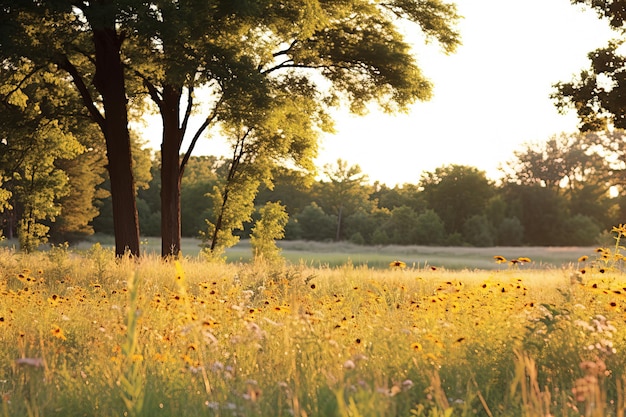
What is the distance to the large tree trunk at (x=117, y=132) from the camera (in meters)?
16.0

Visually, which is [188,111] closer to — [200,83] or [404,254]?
[200,83]

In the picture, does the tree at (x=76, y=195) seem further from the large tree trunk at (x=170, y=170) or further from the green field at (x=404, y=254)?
the large tree trunk at (x=170, y=170)

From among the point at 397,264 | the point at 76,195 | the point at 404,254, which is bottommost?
the point at 404,254

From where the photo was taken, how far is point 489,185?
64.2m

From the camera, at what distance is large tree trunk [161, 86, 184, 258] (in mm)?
18281

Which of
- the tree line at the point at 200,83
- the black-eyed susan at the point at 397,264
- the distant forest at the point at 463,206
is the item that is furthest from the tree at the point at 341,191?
the black-eyed susan at the point at 397,264

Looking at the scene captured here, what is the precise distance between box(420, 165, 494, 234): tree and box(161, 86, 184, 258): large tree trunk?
44185mm

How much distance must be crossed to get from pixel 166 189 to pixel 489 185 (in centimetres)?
4993

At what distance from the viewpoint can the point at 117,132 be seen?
16.0 metres

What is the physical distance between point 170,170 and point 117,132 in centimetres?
248

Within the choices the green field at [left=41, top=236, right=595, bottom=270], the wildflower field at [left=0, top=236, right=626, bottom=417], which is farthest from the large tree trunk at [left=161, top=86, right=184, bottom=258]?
the green field at [left=41, top=236, right=595, bottom=270]

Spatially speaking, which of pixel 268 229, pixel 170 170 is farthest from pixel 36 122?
pixel 268 229

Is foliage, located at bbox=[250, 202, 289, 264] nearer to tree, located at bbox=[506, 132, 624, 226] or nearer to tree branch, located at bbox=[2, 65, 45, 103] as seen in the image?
tree branch, located at bbox=[2, 65, 45, 103]

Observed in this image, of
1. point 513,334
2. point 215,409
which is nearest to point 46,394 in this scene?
point 215,409
